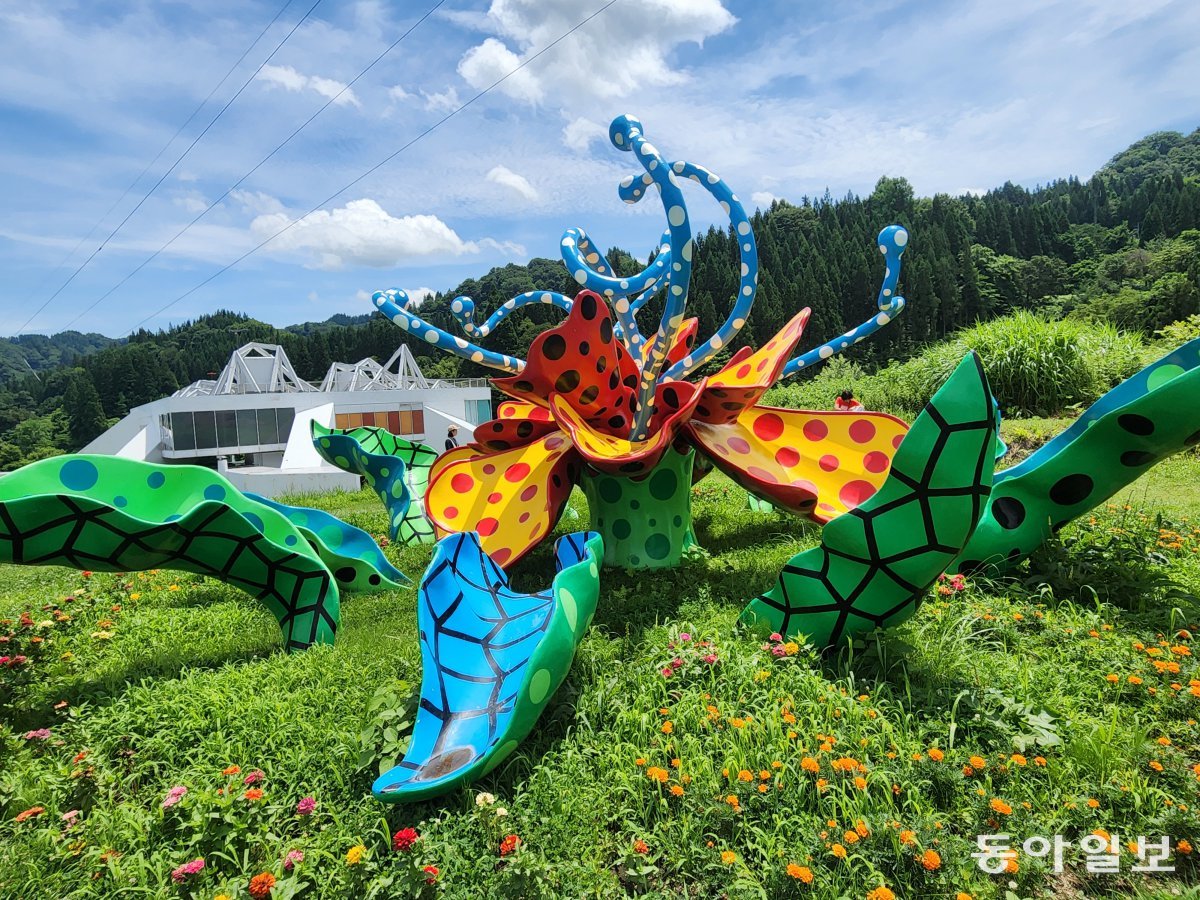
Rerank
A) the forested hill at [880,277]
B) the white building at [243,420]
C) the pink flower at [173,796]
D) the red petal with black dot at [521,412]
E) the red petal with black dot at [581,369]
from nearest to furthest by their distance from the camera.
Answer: the pink flower at [173,796] → the red petal with black dot at [581,369] → the red petal with black dot at [521,412] → the white building at [243,420] → the forested hill at [880,277]

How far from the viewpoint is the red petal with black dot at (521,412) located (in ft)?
15.8

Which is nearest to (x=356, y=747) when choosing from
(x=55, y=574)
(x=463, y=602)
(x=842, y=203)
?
(x=463, y=602)

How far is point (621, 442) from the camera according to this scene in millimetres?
4195

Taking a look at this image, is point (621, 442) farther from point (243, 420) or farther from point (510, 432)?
point (243, 420)

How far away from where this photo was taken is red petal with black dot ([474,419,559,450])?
15.3 ft

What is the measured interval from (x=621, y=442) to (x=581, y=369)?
529 mm

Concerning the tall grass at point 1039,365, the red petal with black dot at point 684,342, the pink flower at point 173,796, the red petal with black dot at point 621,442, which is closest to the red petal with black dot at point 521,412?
the red petal with black dot at point 621,442

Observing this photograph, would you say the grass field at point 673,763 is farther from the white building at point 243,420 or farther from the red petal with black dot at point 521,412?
the white building at point 243,420

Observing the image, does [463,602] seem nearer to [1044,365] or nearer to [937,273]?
[1044,365]

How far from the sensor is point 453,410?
31.9 meters

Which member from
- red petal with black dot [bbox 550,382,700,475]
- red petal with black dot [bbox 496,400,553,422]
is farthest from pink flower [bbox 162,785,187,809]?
red petal with black dot [bbox 496,400,553,422]

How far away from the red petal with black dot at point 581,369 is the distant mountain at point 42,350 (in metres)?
146

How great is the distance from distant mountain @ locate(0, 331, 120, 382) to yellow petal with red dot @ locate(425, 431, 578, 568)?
145257 millimetres

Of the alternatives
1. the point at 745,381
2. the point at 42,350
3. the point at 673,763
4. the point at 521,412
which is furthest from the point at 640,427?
the point at 42,350
